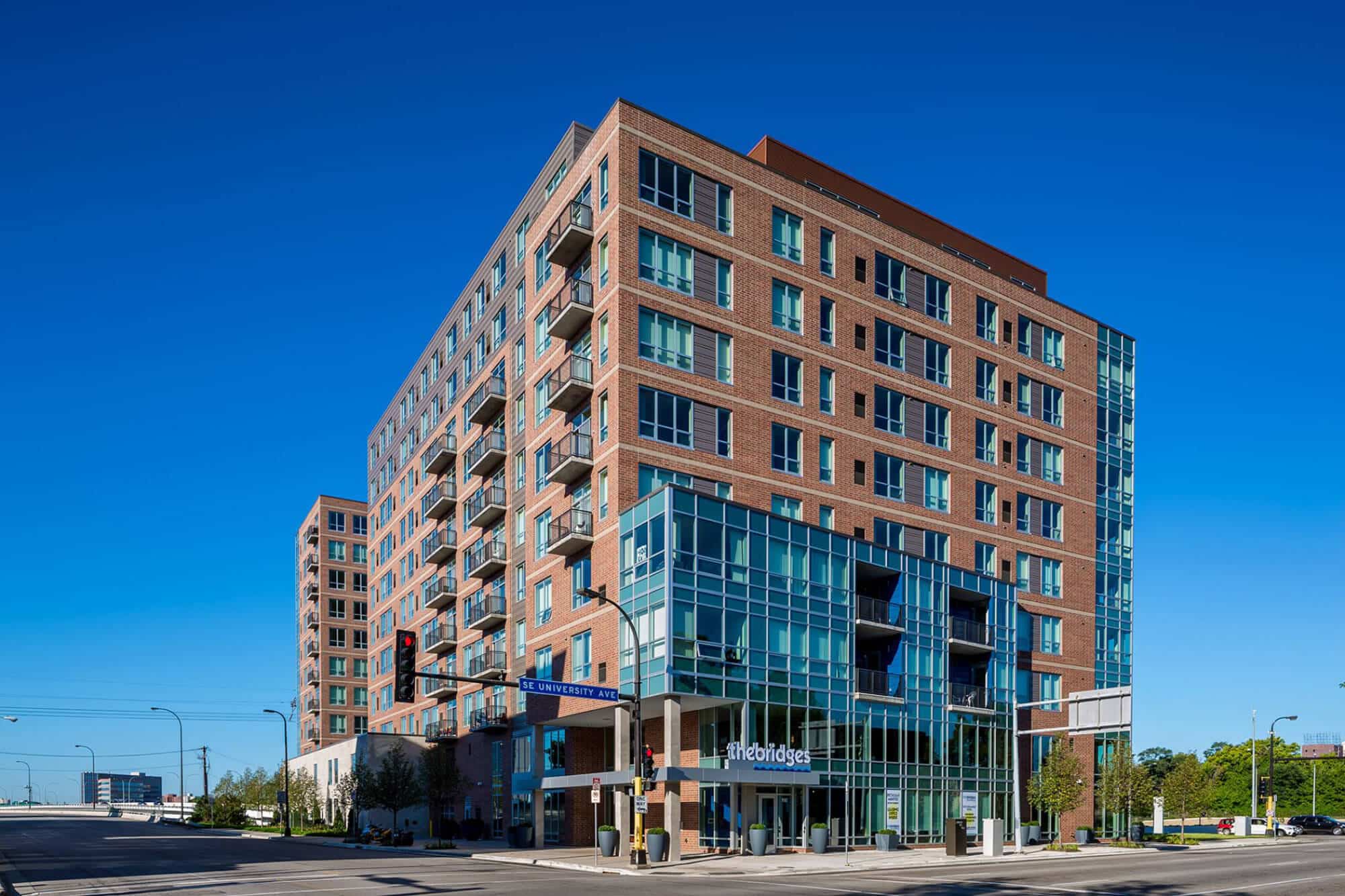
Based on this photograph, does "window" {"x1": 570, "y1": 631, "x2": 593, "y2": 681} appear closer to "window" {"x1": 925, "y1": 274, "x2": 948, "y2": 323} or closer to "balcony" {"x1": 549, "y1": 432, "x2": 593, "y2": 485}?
"balcony" {"x1": 549, "y1": 432, "x2": 593, "y2": 485}

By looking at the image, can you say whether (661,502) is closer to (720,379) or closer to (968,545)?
(720,379)

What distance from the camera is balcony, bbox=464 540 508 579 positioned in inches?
2346

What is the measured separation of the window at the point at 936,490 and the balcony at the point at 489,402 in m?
22.4

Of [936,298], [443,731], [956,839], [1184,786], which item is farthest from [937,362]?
[443,731]

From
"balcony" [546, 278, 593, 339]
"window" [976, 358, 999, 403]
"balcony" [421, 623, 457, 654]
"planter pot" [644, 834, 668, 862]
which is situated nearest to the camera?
"planter pot" [644, 834, 668, 862]

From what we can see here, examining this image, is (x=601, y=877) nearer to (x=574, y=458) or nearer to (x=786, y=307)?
(x=574, y=458)

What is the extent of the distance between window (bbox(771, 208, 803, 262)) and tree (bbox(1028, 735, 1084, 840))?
2586 centimetres

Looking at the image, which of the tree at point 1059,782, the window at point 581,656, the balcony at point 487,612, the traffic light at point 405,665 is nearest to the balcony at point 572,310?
the window at point 581,656

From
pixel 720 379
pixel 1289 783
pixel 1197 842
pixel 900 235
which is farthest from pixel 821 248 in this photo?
pixel 1289 783

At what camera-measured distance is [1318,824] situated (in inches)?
2997

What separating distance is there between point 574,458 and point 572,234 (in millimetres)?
9656

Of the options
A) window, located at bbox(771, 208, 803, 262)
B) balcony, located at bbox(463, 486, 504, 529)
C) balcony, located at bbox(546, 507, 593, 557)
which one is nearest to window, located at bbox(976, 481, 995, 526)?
window, located at bbox(771, 208, 803, 262)

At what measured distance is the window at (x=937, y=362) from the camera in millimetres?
57500

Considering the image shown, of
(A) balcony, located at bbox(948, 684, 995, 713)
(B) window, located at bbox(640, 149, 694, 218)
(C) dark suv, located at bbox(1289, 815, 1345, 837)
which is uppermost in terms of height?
(B) window, located at bbox(640, 149, 694, 218)
